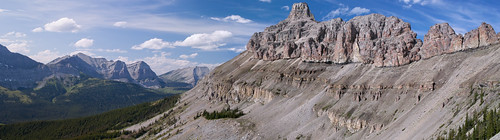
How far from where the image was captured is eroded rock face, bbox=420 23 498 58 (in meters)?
86.9

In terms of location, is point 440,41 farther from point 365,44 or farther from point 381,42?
point 365,44

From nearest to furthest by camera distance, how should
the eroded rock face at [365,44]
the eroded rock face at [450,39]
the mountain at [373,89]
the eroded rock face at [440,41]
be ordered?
1. the mountain at [373,89]
2. the eroded rock face at [450,39]
3. the eroded rock face at [440,41]
4. the eroded rock face at [365,44]

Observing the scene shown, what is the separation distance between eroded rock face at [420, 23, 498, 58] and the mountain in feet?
0.87

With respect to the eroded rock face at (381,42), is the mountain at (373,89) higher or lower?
lower

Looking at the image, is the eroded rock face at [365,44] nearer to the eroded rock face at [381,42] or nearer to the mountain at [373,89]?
the eroded rock face at [381,42]

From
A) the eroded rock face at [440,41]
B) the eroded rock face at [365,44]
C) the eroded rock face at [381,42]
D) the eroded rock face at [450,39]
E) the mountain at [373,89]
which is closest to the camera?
the mountain at [373,89]

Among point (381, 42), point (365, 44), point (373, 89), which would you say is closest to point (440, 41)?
point (373, 89)

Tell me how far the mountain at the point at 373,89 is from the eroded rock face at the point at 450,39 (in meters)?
0.26

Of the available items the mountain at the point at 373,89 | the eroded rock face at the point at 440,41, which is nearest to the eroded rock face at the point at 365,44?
the mountain at the point at 373,89

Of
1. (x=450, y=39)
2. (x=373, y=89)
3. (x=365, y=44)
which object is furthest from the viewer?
(x=365, y=44)

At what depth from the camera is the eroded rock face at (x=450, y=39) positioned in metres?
86.9

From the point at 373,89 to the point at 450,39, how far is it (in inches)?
1032

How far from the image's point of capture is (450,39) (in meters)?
97.3

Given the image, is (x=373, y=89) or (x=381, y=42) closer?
(x=373, y=89)
